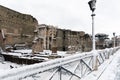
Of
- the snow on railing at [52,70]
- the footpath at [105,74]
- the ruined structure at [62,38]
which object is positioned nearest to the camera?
the snow on railing at [52,70]

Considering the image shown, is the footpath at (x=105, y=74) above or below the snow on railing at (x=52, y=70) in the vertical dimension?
below

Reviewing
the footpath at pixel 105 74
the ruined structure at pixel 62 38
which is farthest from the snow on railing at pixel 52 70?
the ruined structure at pixel 62 38

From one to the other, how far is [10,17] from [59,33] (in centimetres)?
2468

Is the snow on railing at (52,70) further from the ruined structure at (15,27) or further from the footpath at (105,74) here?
the ruined structure at (15,27)

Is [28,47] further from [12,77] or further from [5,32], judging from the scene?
[12,77]

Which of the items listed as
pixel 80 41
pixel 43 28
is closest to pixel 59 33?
pixel 43 28

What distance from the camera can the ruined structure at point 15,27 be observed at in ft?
114

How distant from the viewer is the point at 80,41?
71.2 meters

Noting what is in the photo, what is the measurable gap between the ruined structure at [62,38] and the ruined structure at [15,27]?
208cm

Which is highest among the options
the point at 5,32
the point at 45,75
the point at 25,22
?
the point at 25,22

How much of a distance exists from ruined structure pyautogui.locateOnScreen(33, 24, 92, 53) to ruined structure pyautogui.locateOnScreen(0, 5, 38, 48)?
2082 millimetres

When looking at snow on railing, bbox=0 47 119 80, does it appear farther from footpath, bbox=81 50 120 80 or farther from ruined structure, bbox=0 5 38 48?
ruined structure, bbox=0 5 38 48

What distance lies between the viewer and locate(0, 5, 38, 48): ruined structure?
34.7 m

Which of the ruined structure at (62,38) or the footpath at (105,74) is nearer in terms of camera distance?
the footpath at (105,74)
